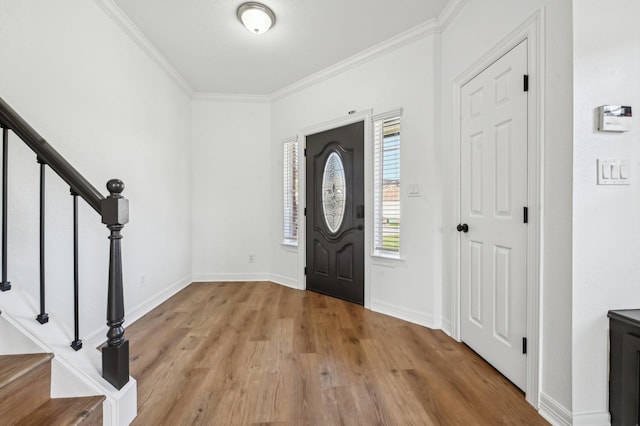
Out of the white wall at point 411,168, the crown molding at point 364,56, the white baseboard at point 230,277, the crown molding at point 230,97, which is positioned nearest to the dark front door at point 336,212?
the white wall at point 411,168

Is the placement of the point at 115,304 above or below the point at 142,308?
above

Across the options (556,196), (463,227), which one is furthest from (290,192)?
(556,196)

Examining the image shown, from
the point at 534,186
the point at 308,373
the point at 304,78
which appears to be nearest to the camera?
the point at 534,186

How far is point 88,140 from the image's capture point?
6.91 ft

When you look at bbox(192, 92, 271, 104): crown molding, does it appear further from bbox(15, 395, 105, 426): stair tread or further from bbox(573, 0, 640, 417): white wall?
bbox(15, 395, 105, 426): stair tread

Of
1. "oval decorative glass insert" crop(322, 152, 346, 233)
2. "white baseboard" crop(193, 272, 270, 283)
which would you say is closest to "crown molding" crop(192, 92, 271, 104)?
"oval decorative glass insert" crop(322, 152, 346, 233)

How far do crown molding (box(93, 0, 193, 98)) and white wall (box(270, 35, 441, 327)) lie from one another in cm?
206

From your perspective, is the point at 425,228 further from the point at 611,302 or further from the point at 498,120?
the point at 611,302

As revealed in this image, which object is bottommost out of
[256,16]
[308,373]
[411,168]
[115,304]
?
[308,373]

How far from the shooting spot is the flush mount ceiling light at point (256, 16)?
2.30 meters

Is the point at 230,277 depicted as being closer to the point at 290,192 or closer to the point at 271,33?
the point at 290,192

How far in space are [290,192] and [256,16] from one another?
2.08m

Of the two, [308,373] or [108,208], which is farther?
[308,373]

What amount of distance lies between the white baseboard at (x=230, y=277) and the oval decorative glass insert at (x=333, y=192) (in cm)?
141
